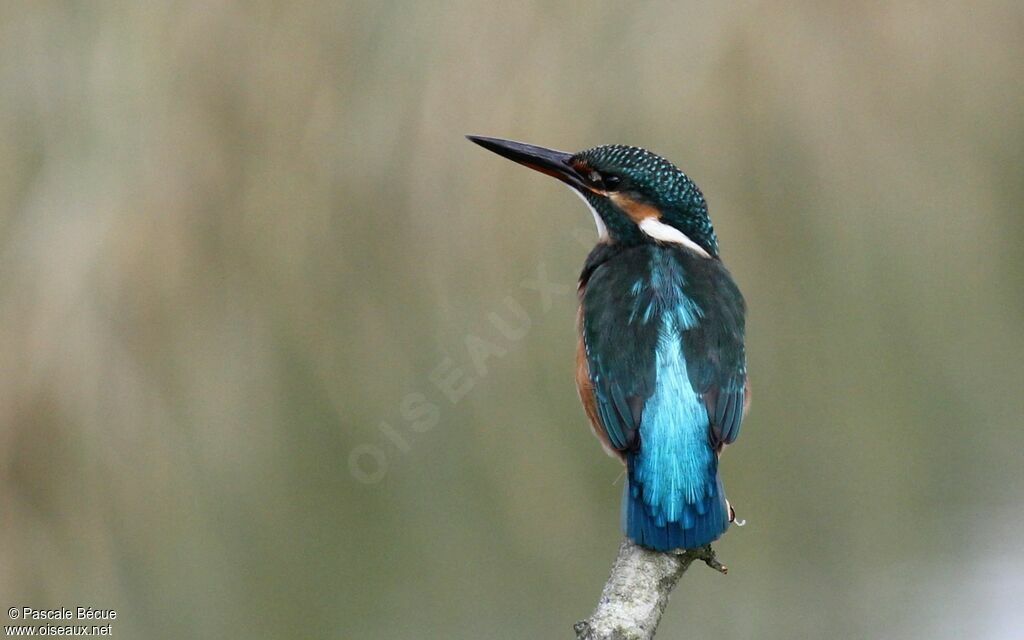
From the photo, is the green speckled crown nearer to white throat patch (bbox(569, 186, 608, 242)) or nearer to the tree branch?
white throat patch (bbox(569, 186, 608, 242))

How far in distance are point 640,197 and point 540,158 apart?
0.20 metres

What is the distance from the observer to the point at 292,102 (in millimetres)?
2873

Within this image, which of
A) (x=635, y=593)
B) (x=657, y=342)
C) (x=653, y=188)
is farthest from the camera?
(x=653, y=188)

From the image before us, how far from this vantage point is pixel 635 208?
2.18 m

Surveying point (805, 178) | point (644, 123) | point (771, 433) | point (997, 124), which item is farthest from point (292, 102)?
point (997, 124)

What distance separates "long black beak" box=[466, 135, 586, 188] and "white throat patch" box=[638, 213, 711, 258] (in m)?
0.13

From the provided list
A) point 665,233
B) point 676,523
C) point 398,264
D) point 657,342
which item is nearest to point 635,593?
point 676,523

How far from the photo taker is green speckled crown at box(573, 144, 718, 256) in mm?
2150

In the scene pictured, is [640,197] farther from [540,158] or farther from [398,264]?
[398,264]

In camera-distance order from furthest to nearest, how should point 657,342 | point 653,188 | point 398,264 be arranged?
point 398,264 → point 653,188 → point 657,342

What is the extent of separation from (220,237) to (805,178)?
55.5 inches

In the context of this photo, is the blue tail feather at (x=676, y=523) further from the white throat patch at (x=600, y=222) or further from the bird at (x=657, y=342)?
the white throat patch at (x=600, y=222)

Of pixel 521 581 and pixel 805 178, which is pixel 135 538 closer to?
pixel 521 581

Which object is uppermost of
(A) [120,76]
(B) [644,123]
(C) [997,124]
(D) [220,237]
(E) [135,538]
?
(C) [997,124]
